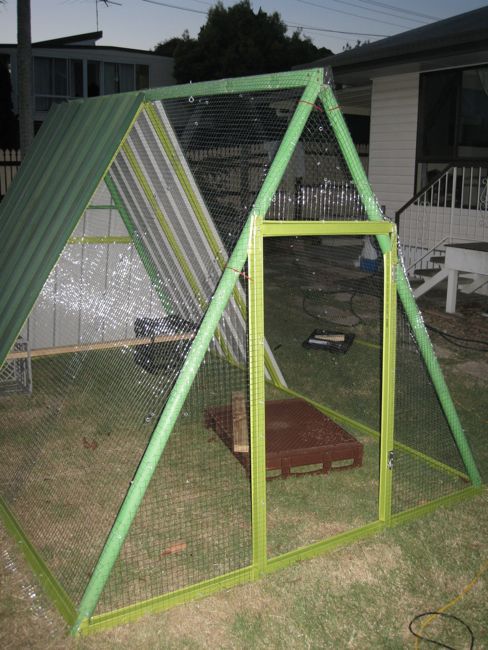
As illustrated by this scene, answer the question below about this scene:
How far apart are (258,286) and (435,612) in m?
1.60

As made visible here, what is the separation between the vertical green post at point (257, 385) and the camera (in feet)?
8.72

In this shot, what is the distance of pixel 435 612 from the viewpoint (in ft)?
8.66

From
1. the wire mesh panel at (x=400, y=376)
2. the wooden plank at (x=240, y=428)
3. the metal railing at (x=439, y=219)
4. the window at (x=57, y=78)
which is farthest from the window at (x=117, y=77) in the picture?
the wooden plank at (x=240, y=428)

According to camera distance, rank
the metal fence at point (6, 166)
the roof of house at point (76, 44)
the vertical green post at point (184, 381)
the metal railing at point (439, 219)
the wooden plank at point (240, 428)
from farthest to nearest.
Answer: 1. the roof of house at point (76, 44)
2. the metal fence at point (6, 166)
3. the metal railing at point (439, 219)
4. the wooden plank at point (240, 428)
5. the vertical green post at point (184, 381)

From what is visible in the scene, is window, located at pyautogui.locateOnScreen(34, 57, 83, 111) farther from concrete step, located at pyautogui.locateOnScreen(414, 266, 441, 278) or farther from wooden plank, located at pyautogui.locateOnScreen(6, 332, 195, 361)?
wooden plank, located at pyautogui.locateOnScreen(6, 332, 195, 361)

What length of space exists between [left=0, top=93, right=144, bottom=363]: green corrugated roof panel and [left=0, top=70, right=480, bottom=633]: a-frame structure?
2 cm

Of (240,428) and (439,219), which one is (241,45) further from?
(240,428)

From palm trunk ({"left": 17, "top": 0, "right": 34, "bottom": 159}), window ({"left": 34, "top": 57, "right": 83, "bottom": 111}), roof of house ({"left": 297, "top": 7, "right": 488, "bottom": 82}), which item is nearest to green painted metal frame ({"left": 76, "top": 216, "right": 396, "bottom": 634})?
roof of house ({"left": 297, "top": 7, "right": 488, "bottom": 82})

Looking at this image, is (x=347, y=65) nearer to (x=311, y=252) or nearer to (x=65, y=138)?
(x=311, y=252)

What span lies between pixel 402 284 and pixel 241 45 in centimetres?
3063

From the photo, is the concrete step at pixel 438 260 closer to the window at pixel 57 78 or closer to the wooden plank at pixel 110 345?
the wooden plank at pixel 110 345

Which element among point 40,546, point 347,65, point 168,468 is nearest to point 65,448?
point 168,468

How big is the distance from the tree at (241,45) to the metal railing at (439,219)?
21522 millimetres

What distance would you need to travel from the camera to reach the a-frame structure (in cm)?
273
